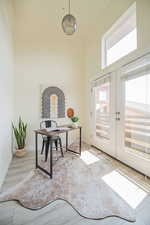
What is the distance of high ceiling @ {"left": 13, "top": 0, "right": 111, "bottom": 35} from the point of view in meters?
2.91

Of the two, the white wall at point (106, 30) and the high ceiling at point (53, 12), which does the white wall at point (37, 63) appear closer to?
the high ceiling at point (53, 12)

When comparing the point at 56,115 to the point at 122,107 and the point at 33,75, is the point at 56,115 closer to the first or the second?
the point at 33,75

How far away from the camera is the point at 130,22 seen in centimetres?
259

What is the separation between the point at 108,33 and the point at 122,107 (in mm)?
2036

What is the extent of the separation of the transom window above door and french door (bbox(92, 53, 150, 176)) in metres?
0.48

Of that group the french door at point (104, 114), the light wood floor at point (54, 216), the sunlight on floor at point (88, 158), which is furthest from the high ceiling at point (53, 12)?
the light wood floor at point (54, 216)

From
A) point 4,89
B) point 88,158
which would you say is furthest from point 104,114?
point 4,89

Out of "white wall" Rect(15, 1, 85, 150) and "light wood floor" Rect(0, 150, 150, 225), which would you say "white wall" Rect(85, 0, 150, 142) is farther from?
"light wood floor" Rect(0, 150, 150, 225)

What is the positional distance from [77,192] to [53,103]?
106 inches

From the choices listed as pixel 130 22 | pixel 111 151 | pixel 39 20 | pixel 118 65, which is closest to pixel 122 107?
pixel 118 65

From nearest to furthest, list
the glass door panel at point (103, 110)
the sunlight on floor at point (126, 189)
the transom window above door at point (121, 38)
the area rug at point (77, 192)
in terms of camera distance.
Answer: the area rug at point (77, 192)
the sunlight on floor at point (126, 189)
the transom window above door at point (121, 38)
the glass door panel at point (103, 110)

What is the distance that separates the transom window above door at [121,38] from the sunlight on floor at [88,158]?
96.9 inches

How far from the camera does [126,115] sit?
2623mm

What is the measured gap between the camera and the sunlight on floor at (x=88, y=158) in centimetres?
284
